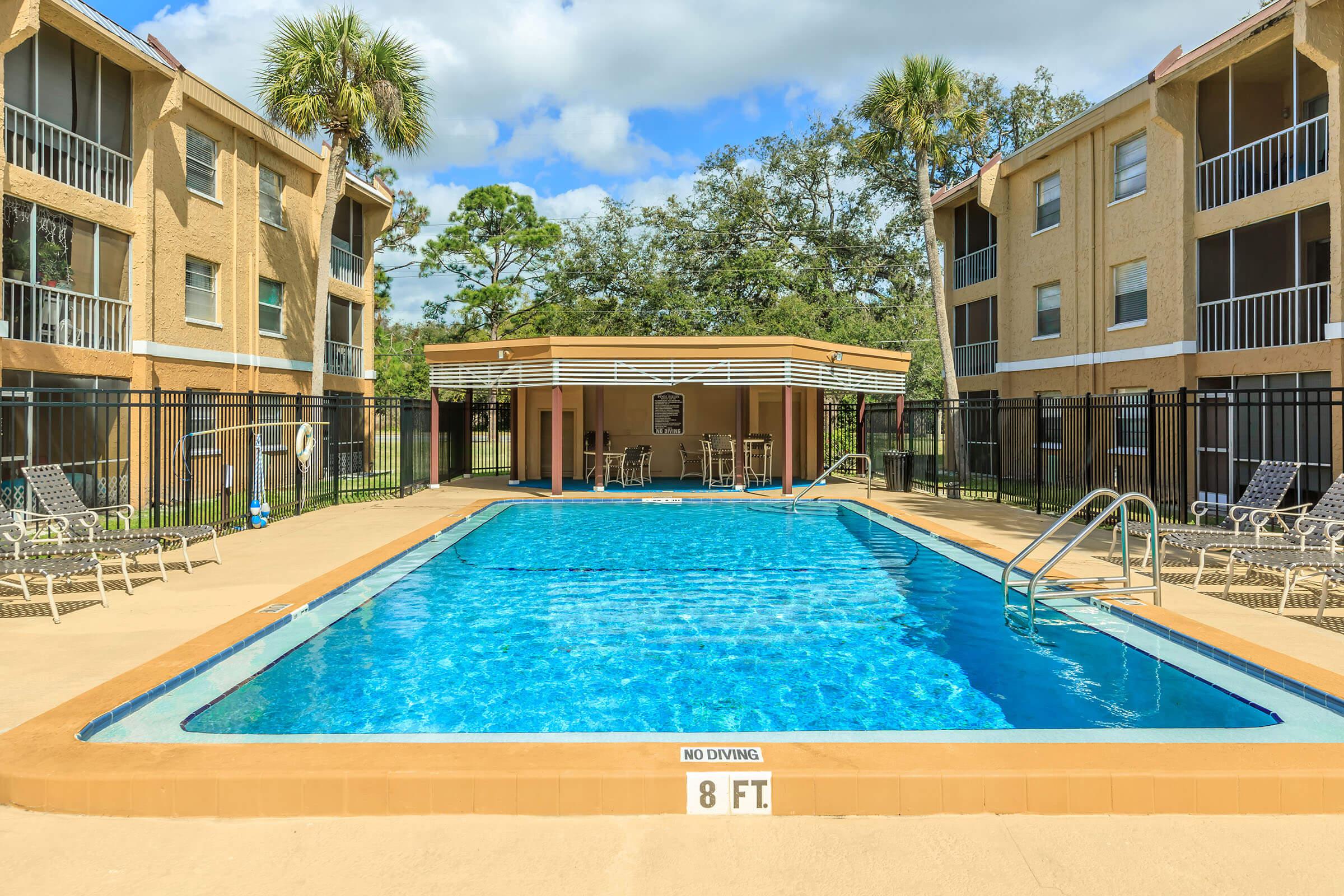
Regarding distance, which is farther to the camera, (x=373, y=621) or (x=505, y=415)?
(x=505, y=415)

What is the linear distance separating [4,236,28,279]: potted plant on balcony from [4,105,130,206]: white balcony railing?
3.71 feet

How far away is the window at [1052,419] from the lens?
1353cm

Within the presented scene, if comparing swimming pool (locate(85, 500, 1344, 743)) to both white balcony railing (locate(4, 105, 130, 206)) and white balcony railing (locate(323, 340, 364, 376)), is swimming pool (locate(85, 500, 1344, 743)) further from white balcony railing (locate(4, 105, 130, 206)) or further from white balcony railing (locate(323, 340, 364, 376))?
white balcony railing (locate(323, 340, 364, 376))

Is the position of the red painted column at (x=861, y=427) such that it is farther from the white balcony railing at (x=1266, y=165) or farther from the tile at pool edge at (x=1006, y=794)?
the tile at pool edge at (x=1006, y=794)

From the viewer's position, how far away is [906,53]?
799 inches

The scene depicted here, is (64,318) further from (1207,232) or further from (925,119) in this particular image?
(1207,232)

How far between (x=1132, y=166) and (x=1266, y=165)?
3.20 metres

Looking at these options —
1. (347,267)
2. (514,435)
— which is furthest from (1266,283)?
(347,267)

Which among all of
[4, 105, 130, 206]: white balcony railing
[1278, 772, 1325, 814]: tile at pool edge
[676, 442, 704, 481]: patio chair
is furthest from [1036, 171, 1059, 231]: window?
[4, 105, 130, 206]: white balcony railing

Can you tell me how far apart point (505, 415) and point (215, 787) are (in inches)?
801

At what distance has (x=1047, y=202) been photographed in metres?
20.8

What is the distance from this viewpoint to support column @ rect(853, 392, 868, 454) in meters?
21.5

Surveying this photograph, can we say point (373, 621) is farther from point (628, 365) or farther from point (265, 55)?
point (265, 55)

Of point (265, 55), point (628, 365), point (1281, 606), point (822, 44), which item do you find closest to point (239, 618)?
point (1281, 606)
